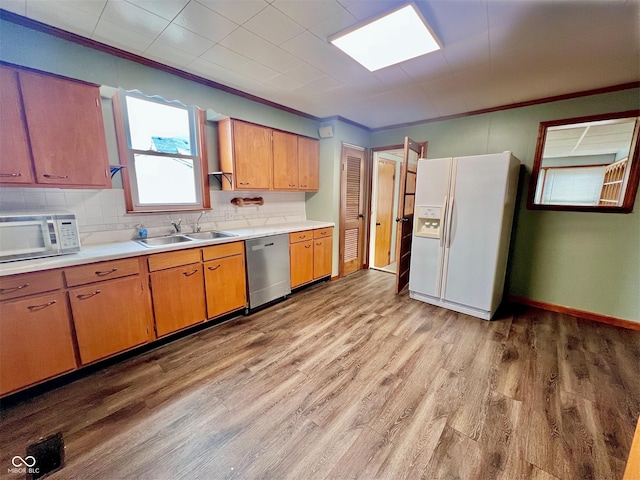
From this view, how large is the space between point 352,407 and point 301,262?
1.99 m

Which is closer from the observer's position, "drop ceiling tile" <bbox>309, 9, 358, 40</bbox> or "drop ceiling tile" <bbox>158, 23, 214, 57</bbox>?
"drop ceiling tile" <bbox>309, 9, 358, 40</bbox>

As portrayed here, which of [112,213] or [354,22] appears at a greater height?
[354,22]

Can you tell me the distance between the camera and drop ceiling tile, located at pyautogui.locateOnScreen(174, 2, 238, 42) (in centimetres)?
157

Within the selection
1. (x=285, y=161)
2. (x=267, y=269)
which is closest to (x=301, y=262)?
(x=267, y=269)

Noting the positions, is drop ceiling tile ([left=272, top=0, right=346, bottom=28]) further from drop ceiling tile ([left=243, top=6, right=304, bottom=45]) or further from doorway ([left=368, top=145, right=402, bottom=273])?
doorway ([left=368, top=145, right=402, bottom=273])

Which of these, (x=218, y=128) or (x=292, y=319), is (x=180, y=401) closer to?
(x=292, y=319)

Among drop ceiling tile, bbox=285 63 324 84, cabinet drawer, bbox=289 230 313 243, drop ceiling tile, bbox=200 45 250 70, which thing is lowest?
cabinet drawer, bbox=289 230 313 243

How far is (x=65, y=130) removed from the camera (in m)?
1.78

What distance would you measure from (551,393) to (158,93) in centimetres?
401

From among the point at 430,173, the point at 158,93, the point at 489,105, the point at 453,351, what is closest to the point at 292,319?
the point at 453,351

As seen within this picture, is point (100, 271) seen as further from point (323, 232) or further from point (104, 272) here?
point (323, 232)

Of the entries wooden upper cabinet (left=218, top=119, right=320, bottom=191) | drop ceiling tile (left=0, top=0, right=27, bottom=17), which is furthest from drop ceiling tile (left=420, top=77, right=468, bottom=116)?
drop ceiling tile (left=0, top=0, right=27, bottom=17)

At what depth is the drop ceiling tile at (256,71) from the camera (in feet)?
7.33

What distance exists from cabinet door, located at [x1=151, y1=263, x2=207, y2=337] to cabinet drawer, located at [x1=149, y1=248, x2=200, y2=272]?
4cm
